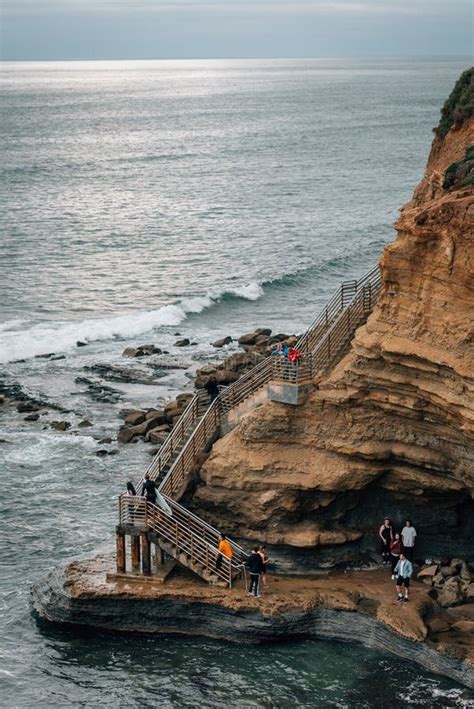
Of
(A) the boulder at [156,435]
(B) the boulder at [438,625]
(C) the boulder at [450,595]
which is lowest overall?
(B) the boulder at [438,625]

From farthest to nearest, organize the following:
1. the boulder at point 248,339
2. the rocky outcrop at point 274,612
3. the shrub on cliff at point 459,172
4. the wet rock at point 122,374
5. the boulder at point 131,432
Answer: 1. the boulder at point 248,339
2. the wet rock at point 122,374
3. the boulder at point 131,432
4. the shrub on cliff at point 459,172
5. the rocky outcrop at point 274,612

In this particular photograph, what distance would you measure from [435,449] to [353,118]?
158240mm

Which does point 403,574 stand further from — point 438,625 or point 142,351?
point 142,351

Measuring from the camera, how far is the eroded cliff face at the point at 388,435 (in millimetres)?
26828

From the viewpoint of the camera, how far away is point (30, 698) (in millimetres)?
26875

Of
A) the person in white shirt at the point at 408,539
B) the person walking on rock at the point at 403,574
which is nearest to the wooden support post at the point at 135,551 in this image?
the person walking on rock at the point at 403,574

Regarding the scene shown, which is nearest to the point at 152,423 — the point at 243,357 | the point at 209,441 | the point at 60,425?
the point at 60,425

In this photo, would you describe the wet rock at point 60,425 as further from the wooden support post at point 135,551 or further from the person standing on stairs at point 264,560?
the person standing on stairs at point 264,560

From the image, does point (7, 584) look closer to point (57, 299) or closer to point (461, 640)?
point (461, 640)

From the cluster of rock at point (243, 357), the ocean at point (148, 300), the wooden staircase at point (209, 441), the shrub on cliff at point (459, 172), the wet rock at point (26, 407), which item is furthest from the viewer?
the wet rock at point (26, 407)

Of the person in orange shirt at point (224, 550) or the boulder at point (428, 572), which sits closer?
the person in orange shirt at point (224, 550)

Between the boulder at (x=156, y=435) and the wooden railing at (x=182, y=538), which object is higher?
the boulder at (x=156, y=435)

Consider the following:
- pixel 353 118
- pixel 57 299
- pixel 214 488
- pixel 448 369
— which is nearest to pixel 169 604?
pixel 214 488

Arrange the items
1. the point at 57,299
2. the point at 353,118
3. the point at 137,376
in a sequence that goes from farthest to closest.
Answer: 1. the point at 353,118
2. the point at 57,299
3. the point at 137,376
